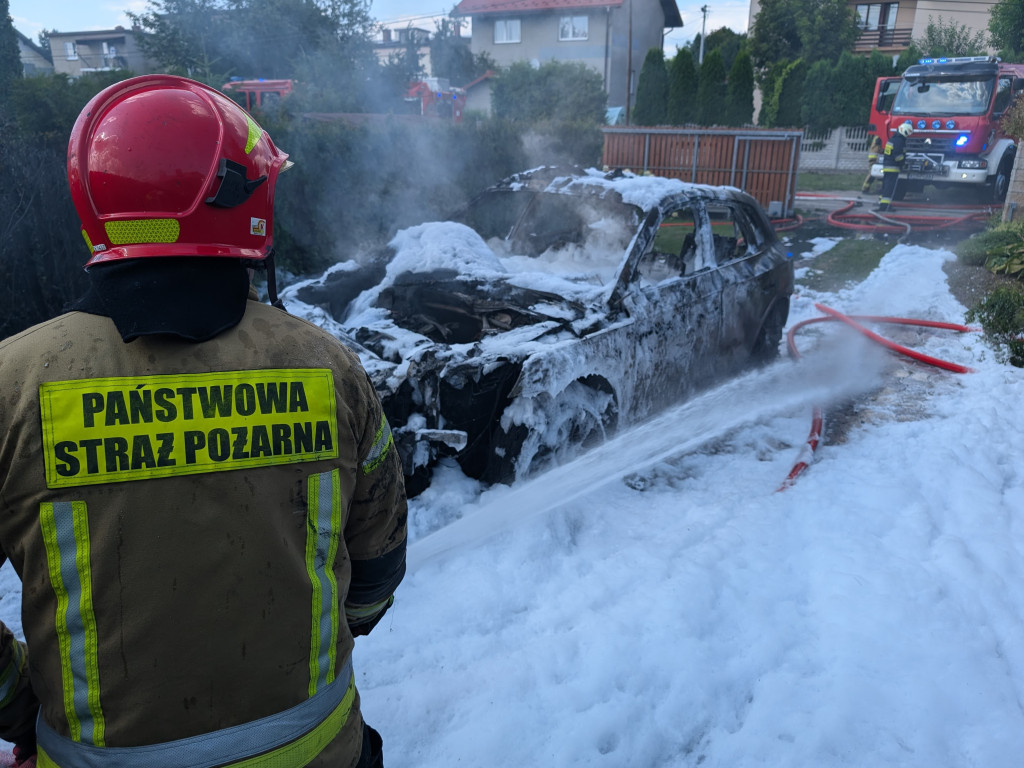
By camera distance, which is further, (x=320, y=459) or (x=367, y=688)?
(x=367, y=688)

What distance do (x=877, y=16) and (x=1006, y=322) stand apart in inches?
1464

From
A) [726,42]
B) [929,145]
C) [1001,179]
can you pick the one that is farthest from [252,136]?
[726,42]

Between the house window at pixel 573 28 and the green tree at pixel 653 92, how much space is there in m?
11.8

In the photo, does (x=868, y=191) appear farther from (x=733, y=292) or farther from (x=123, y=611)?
(x=123, y=611)

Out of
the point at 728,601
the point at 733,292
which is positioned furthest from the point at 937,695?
the point at 733,292

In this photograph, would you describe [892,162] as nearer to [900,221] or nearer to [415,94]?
[900,221]

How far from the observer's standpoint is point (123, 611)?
45.4 inches

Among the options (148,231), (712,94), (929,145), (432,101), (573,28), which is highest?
(573,28)

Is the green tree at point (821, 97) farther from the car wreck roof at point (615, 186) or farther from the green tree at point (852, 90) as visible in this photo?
the car wreck roof at point (615, 186)

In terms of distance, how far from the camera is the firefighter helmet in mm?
1284

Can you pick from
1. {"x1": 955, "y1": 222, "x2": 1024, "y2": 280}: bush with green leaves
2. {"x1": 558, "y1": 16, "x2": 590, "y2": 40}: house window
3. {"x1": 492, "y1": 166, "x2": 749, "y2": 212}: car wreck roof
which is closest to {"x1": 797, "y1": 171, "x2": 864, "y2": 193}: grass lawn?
{"x1": 955, "y1": 222, "x2": 1024, "y2": 280}: bush with green leaves

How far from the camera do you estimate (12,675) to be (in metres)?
1.32

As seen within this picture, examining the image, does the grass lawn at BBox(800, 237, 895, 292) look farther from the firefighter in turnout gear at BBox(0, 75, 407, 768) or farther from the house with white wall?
the house with white wall

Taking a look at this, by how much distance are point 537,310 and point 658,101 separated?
21130mm
